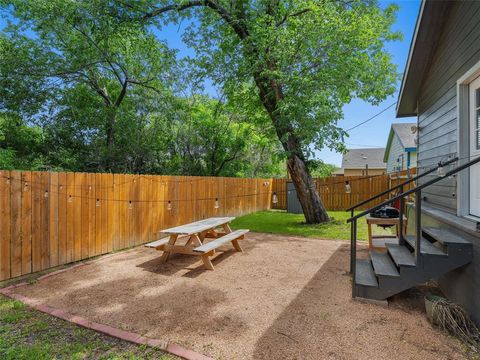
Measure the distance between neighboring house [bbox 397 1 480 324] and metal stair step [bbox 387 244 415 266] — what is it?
47cm

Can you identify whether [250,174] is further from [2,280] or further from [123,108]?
[2,280]

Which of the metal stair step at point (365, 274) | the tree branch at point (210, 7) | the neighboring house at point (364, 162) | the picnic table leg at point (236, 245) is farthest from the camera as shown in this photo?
the neighboring house at point (364, 162)

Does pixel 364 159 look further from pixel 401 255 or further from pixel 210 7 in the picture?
pixel 401 255

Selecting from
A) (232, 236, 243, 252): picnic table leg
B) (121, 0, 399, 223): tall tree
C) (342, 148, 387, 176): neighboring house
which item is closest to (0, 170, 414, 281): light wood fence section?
(232, 236, 243, 252): picnic table leg

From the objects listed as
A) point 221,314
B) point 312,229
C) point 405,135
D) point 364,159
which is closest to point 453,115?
point 221,314

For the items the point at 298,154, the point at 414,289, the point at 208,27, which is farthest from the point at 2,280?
the point at 208,27

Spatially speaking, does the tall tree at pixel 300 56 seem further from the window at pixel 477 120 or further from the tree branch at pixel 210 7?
the window at pixel 477 120

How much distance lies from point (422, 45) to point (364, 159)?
1001 inches

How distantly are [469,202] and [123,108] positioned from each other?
473 inches

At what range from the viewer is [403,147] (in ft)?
49.7

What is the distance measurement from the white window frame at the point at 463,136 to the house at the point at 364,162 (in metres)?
25.0

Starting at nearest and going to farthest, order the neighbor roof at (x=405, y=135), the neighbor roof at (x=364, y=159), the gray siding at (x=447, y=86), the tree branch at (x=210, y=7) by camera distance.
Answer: the gray siding at (x=447, y=86) < the tree branch at (x=210, y=7) < the neighbor roof at (x=405, y=135) < the neighbor roof at (x=364, y=159)

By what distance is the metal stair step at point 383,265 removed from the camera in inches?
133

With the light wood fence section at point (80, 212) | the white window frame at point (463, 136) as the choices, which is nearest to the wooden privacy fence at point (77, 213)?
the light wood fence section at point (80, 212)
